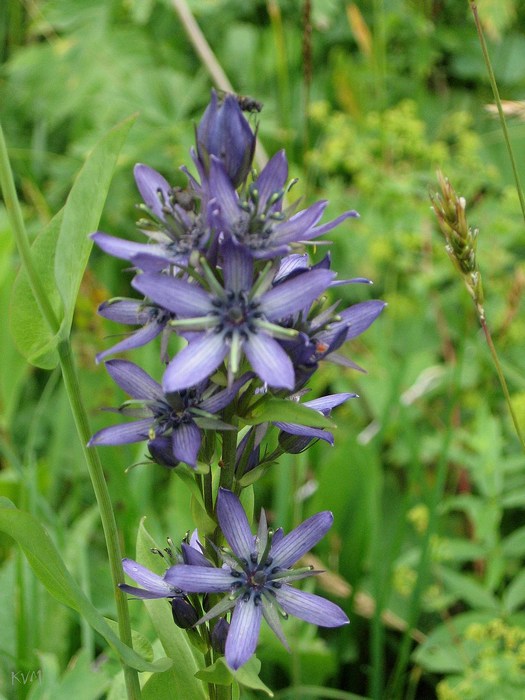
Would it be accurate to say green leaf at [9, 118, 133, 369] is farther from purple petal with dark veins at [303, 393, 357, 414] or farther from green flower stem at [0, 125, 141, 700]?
purple petal with dark veins at [303, 393, 357, 414]

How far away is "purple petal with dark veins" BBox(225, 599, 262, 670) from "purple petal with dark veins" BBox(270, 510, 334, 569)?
2.8 inches

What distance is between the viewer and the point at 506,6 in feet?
10.4

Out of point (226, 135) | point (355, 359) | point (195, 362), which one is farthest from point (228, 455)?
point (355, 359)

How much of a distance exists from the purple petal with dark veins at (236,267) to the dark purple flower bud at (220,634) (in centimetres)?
45

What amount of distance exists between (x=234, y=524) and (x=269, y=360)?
25 cm

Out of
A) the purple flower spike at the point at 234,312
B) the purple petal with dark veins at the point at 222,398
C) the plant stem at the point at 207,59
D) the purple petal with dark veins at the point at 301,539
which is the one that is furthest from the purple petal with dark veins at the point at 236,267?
the plant stem at the point at 207,59

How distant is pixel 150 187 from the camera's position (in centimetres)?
107

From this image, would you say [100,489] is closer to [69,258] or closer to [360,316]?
[69,258]

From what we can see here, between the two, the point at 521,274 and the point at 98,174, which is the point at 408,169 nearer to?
the point at 521,274

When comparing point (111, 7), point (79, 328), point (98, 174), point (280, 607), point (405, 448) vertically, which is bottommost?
point (405, 448)

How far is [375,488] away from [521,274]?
2.29 feet

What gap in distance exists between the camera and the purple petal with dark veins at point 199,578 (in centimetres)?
99

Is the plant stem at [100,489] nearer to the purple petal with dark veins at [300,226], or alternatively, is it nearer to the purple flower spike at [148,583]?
the purple flower spike at [148,583]

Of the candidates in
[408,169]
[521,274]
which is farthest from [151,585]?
[408,169]
